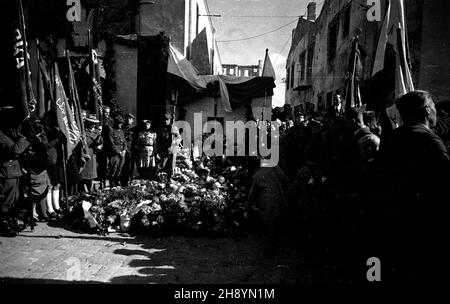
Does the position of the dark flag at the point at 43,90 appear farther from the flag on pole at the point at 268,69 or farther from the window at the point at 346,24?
the window at the point at 346,24

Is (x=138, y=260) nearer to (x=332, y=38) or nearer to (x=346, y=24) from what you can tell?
(x=346, y=24)

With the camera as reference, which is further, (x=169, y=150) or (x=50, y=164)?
(x=169, y=150)

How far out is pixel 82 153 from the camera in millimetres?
6730

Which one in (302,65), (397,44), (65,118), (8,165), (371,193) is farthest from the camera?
(302,65)

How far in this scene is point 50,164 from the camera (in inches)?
246

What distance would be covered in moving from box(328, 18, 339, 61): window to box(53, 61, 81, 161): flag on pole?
49.2 ft

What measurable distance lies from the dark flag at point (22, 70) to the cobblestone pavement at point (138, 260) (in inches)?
89.1

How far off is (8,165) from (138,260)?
2904mm

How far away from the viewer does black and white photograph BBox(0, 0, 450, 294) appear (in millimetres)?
3018

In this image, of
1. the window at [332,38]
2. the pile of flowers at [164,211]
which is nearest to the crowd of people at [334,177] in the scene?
the pile of flowers at [164,211]

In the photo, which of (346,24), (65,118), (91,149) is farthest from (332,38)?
(65,118)

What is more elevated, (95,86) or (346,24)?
(346,24)

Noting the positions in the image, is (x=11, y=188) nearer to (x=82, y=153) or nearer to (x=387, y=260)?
(x=82, y=153)

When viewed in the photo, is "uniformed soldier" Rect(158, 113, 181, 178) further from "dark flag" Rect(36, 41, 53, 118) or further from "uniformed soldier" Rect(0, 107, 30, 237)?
"uniformed soldier" Rect(0, 107, 30, 237)
